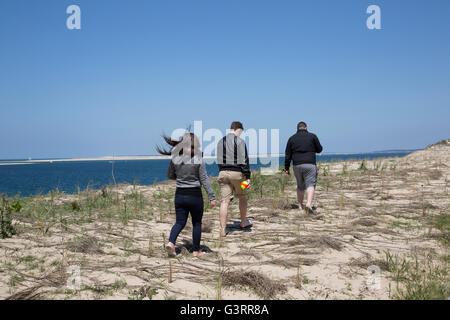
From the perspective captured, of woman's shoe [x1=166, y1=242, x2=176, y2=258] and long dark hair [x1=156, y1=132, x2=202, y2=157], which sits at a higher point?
long dark hair [x1=156, y1=132, x2=202, y2=157]

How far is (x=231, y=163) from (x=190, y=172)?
1309 millimetres

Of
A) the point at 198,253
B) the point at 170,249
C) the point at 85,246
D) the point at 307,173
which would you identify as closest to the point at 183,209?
the point at 170,249

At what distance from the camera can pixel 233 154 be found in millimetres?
5898

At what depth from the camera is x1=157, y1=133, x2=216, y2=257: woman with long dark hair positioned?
4766mm

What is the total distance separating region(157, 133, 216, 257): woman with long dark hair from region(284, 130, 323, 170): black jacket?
3.47 metres

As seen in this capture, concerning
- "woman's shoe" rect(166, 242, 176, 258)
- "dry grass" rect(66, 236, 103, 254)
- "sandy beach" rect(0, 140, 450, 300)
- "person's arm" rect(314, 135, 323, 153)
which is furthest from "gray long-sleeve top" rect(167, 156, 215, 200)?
"person's arm" rect(314, 135, 323, 153)

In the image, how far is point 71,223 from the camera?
259 inches

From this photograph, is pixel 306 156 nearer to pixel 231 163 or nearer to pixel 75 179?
pixel 231 163

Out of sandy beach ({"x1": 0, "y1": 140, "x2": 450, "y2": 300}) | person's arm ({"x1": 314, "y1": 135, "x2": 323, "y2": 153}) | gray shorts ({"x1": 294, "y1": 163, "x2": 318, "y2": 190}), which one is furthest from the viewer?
person's arm ({"x1": 314, "y1": 135, "x2": 323, "y2": 153})

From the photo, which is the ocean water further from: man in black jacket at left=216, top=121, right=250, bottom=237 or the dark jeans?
man in black jacket at left=216, top=121, right=250, bottom=237
